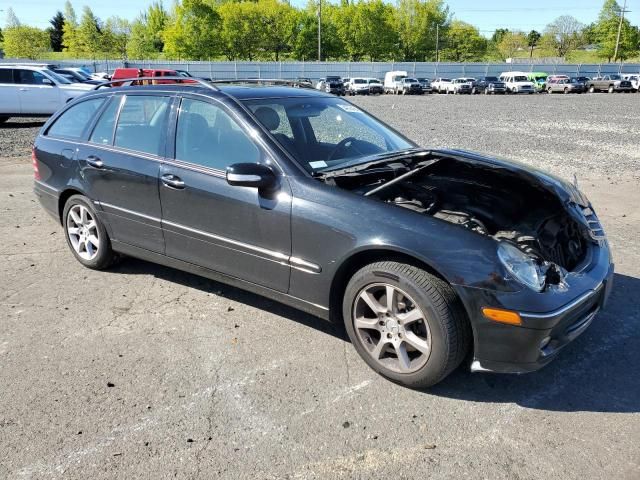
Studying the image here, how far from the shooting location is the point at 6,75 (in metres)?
17.5

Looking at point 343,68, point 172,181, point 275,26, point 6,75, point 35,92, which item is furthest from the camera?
point 275,26

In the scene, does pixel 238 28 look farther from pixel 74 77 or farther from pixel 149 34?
pixel 74 77

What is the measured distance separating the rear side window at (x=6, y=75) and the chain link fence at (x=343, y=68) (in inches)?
1322

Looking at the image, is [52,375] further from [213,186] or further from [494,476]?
[494,476]

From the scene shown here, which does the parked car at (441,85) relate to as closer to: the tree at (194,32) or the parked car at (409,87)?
the parked car at (409,87)

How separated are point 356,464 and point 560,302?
53.7 inches

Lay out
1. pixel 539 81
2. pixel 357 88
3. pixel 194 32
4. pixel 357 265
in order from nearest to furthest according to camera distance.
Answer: pixel 357 265, pixel 357 88, pixel 539 81, pixel 194 32

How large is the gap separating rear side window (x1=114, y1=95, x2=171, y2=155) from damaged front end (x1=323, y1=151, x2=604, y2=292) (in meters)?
1.55

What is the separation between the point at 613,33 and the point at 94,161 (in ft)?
330

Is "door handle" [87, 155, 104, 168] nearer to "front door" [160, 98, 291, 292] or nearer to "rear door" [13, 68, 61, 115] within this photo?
"front door" [160, 98, 291, 292]

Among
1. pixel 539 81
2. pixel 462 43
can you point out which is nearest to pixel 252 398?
pixel 539 81

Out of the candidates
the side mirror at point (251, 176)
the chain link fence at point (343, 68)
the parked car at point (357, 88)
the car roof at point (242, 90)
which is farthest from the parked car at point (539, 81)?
the side mirror at point (251, 176)

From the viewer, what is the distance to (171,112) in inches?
168

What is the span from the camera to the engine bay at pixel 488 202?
3438 mm
